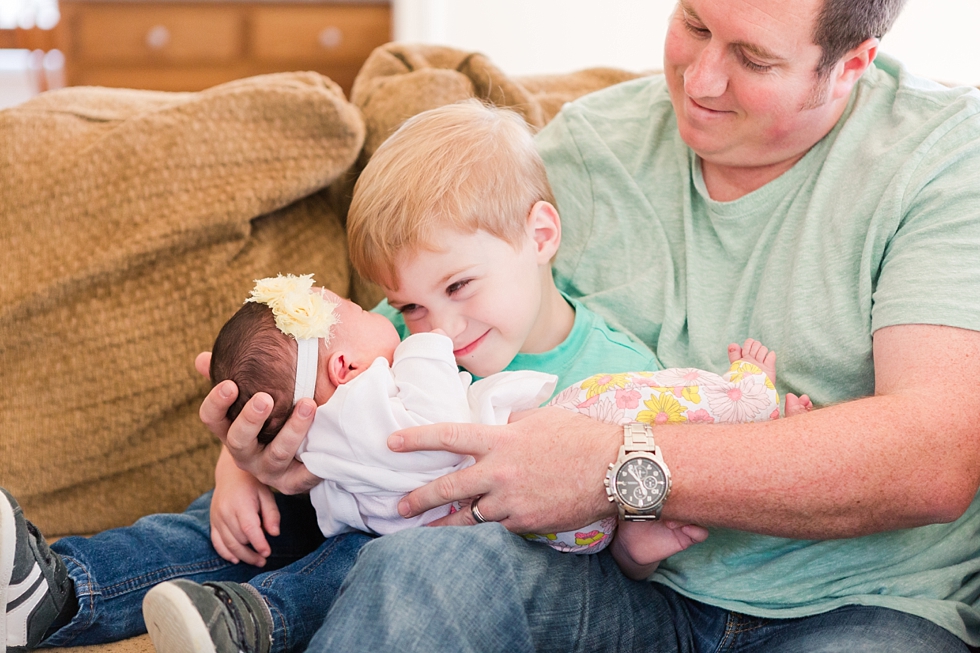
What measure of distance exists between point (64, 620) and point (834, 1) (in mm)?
1383

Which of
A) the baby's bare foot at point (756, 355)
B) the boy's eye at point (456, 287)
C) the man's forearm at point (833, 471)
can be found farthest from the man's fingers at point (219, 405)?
the baby's bare foot at point (756, 355)

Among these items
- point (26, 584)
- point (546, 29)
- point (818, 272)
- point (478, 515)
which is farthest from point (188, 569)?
point (546, 29)

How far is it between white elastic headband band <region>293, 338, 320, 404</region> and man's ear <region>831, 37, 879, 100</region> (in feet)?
2.80

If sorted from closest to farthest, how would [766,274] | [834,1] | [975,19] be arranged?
[834,1], [766,274], [975,19]

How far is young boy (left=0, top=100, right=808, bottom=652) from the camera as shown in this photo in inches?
47.4

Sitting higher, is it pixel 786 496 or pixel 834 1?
pixel 834 1

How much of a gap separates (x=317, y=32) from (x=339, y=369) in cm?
310

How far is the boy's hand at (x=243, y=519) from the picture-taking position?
4.46 ft

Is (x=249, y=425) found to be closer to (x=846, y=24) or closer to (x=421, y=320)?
(x=421, y=320)

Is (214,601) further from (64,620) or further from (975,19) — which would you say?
(975,19)

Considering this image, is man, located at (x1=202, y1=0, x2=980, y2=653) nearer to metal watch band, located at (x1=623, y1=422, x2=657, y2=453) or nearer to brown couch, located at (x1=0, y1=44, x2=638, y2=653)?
metal watch band, located at (x1=623, y1=422, x2=657, y2=453)

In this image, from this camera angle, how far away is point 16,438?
154 cm

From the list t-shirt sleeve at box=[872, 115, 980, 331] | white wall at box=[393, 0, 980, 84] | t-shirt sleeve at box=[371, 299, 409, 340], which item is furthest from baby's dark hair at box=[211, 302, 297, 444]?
white wall at box=[393, 0, 980, 84]

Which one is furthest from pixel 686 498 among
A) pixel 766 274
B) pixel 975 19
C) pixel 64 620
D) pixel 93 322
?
pixel 975 19
